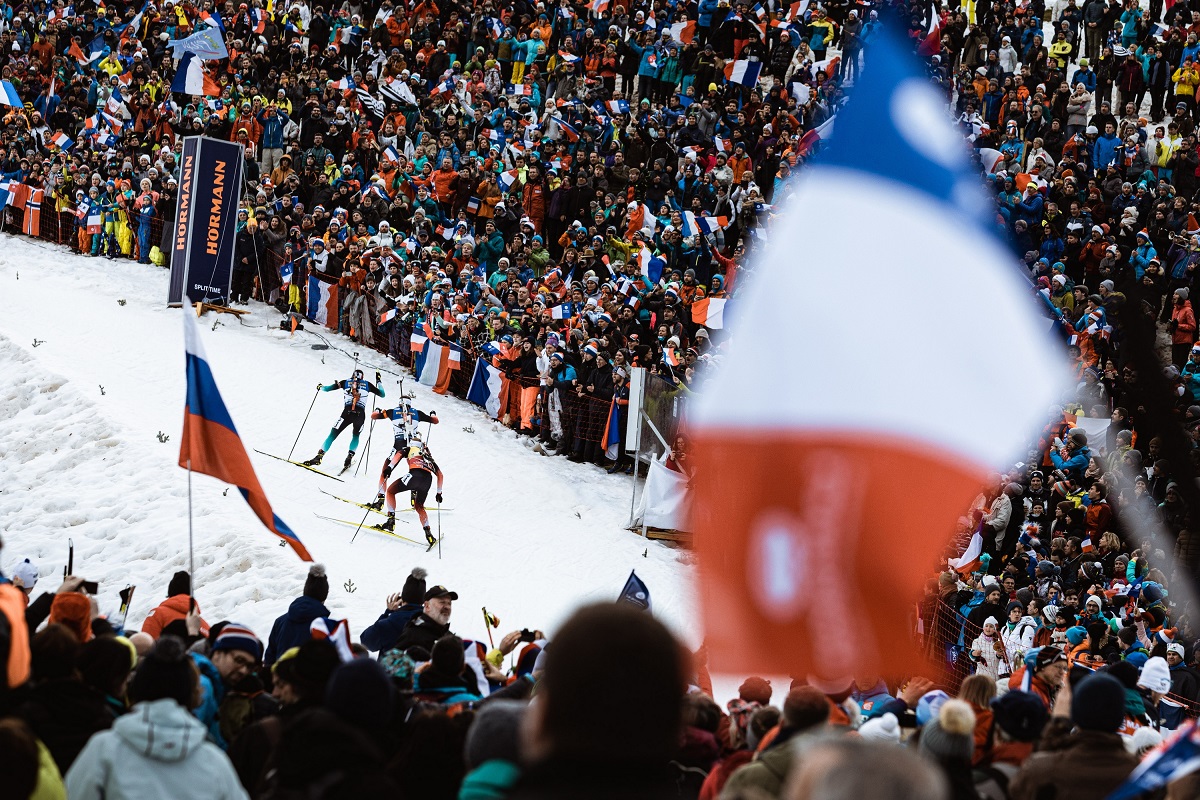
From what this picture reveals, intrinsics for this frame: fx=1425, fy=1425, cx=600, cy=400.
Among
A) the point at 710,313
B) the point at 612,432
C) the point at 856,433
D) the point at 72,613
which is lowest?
the point at 612,432

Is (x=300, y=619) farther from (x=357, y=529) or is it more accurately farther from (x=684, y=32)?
(x=684, y=32)

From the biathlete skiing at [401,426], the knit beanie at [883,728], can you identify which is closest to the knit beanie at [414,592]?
the knit beanie at [883,728]

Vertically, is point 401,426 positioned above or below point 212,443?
below

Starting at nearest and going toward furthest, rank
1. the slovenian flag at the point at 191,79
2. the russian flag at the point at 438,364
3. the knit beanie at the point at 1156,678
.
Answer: the knit beanie at the point at 1156,678 → the russian flag at the point at 438,364 → the slovenian flag at the point at 191,79

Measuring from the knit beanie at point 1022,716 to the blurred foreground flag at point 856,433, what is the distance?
2.07 m

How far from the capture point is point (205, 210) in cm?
2317

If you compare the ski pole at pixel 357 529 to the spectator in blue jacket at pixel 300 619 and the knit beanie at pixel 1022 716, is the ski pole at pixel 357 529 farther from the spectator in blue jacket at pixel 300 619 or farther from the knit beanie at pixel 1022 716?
the knit beanie at pixel 1022 716

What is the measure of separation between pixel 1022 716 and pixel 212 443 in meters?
5.00

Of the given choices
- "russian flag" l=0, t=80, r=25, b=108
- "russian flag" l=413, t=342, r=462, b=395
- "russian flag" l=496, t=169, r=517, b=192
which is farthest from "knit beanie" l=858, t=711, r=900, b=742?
"russian flag" l=0, t=80, r=25, b=108

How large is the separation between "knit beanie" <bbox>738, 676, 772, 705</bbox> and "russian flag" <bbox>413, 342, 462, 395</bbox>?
16243mm

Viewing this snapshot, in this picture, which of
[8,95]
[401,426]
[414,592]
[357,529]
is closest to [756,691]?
[414,592]

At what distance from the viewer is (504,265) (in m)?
24.4

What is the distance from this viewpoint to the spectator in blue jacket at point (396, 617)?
9.69m

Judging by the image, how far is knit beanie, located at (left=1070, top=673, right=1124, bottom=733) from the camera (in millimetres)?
5352
